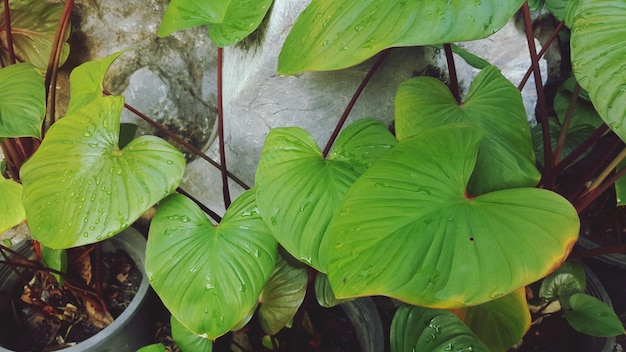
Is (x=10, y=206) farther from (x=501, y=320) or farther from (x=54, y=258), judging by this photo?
(x=501, y=320)

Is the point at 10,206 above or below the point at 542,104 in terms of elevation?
below

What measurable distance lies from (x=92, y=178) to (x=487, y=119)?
65cm

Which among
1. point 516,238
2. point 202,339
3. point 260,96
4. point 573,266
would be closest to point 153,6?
point 260,96

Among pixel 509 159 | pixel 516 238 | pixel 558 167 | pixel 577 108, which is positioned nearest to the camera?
pixel 516 238

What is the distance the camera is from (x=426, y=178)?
604 mm

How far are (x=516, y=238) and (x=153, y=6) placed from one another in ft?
3.29

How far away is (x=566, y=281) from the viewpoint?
1.05 meters

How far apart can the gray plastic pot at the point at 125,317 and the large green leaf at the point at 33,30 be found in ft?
1.50

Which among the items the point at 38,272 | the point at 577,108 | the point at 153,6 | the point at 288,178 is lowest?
the point at 38,272

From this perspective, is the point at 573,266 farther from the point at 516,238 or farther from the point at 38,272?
the point at 38,272

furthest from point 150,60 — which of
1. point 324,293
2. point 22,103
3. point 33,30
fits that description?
point 324,293

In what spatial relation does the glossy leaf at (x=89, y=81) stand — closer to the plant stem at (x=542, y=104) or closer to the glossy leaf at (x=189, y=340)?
the glossy leaf at (x=189, y=340)

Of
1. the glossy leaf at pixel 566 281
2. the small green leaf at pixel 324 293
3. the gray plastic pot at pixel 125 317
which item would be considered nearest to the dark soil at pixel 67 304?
the gray plastic pot at pixel 125 317

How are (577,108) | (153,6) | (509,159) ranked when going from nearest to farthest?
1. (509,159)
2. (153,6)
3. (577,108)
